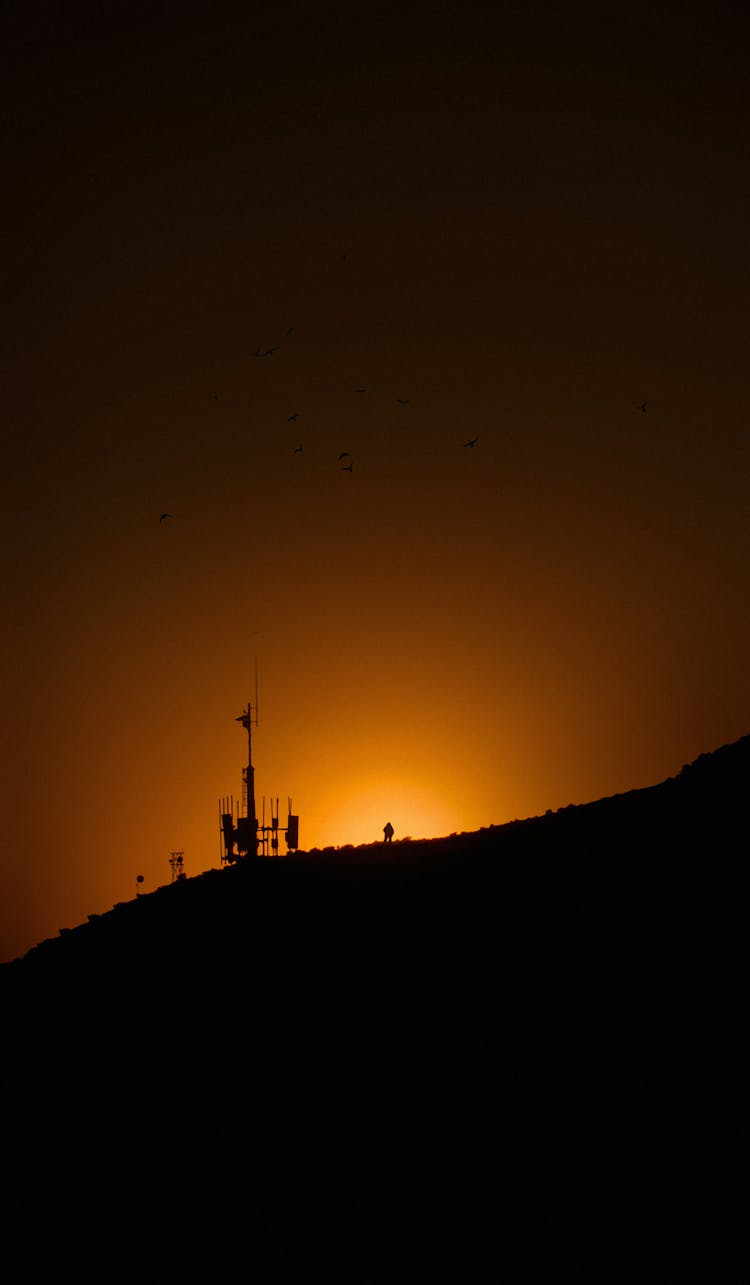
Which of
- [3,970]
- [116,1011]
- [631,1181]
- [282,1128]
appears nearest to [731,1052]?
[631,1181]

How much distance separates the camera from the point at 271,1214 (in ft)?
71.8

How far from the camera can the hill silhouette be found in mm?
20281

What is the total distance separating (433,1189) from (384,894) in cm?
968

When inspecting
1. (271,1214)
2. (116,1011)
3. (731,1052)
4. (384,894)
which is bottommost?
(271,1214)

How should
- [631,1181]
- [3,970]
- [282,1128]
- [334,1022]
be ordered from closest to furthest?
[631,1181] → [282,1128] → [334,1022] → [3,970]

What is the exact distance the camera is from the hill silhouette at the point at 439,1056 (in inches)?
798

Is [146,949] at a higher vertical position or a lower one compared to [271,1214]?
higher

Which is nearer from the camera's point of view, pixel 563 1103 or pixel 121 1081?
pixel 563 1103

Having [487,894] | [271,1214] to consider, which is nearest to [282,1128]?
[271,1214]

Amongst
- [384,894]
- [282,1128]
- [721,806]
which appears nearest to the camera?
[282,1128]

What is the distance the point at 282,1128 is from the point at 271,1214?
1.77 meters

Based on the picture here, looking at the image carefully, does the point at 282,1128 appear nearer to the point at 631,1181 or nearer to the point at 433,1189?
the point at 433,1189

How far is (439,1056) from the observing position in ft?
78.3

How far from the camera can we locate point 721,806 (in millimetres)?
28469
